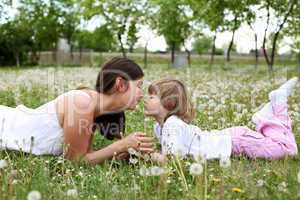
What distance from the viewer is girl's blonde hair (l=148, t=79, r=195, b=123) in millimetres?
5293

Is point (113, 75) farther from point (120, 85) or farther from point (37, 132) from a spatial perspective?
point (37, 132)

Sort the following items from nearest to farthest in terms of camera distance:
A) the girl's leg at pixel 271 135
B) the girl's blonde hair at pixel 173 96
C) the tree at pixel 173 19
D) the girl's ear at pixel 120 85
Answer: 1. the girl's ear at pixel 120 85
2. the girl's blonde hair at pixel 173 96
3. the girl's leg at pixel 271 135
4. the tree at pixel 173 19

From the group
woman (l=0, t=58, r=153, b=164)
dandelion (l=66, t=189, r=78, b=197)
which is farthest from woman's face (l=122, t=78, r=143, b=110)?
dandelion (l=66, t=189, r=78, b=197)

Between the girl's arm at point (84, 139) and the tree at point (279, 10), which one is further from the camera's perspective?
the tree at point (279, 10)

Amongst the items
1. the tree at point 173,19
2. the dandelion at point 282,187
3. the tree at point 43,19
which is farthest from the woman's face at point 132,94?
the tree at point 43,19

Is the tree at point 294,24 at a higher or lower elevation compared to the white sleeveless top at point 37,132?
higher

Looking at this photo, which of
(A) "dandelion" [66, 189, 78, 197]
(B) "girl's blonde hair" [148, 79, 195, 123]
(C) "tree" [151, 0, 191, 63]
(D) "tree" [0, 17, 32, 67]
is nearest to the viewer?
(A) "dandelion" [66, 189, 78, 197]

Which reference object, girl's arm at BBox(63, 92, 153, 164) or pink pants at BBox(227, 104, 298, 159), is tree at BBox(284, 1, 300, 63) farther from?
girl's arm at BBox(63, 92, 153, 164)

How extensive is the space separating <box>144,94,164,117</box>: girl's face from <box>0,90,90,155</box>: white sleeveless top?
2.40ft

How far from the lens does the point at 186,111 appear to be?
17.7 feet

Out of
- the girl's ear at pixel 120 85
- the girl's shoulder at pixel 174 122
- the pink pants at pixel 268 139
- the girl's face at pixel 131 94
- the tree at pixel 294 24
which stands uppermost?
the tree at pixel 294 24

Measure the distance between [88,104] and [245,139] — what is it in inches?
68.9

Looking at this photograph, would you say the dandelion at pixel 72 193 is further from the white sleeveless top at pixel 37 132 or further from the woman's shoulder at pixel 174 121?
the woman's shoulder at pixel 174 121

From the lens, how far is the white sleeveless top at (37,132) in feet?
16.8
